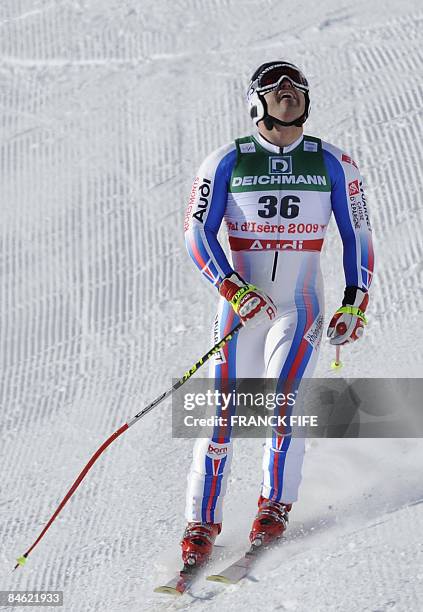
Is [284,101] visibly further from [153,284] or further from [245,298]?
[153,284]

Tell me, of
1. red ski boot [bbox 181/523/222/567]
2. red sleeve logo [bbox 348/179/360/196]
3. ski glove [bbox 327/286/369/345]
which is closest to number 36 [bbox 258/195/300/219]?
red sleeve logo [bbox 348/179/360/196]

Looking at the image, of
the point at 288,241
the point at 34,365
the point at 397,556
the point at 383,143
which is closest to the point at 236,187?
the point at 288,241

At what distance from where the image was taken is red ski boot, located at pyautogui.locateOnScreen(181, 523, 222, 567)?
4749 millimetres

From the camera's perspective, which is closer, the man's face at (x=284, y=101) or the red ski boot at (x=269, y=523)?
the man's face at (x=284, y=101)

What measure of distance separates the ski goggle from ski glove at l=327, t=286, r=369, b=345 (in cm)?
99

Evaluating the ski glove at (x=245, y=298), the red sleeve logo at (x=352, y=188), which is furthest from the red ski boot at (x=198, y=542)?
the red sleeve logo at (x=352, y=188)

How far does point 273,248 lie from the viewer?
15.5 feet

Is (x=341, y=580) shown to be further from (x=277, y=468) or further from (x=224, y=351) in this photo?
(x=224, y=351)

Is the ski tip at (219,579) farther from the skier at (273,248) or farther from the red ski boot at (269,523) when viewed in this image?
the red ski boot at (269,523)

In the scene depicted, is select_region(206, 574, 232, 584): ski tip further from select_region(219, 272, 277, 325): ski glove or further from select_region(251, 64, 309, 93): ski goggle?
select_region(251, 64, 309, 93): ski goggle

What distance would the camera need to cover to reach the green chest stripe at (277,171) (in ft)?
15.4

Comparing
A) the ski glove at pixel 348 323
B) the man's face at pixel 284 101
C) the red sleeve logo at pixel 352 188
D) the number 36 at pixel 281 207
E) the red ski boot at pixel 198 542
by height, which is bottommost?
the red ski boot at pixel 198 542

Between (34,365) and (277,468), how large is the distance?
9.81 feet

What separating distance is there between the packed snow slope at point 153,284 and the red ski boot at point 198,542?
0.33ft
